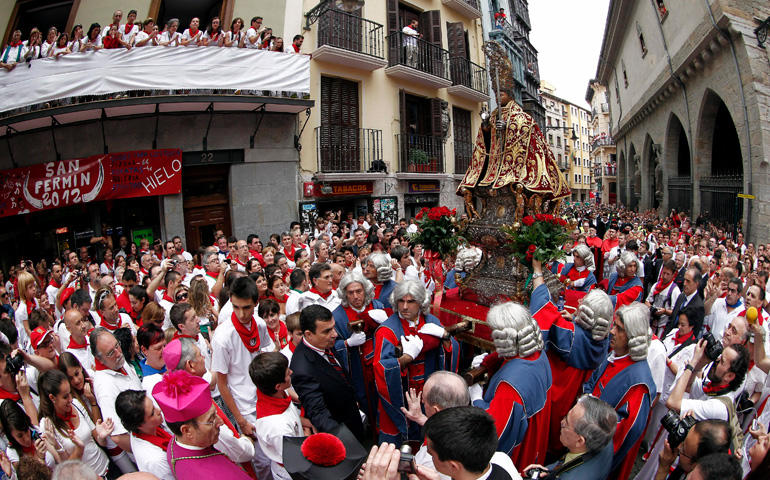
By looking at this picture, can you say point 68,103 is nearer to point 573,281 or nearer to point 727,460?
point 573,281

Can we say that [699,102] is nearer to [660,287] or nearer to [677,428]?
[660,287]

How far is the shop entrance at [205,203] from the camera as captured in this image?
482 inches

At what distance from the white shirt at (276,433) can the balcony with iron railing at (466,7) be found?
19.3 m

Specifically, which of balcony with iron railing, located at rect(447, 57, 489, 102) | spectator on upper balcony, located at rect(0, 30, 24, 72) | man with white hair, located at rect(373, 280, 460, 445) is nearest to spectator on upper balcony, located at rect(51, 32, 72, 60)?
spectator on upper balcony, located at rect(0, 30, 24, 72)

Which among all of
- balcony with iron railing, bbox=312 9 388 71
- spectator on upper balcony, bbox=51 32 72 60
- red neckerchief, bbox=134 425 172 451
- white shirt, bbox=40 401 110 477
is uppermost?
balcony with iron railing, bbox=312 9 388 71

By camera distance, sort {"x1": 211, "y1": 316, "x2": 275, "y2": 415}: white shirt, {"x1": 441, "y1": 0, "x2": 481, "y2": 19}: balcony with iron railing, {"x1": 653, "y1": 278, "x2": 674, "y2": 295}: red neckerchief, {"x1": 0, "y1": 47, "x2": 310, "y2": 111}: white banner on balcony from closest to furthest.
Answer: {"x1": 211, "y1": 316, "x2": 275, "y2": 415}: white shirt → {"x1": 653, "y1": 278, "x2": 674, "y2": 295}: red neckerchief → {"x1": 0, "y1": 47, "x2": 310, "y2": 111}: white banner on balcony → {"x1": 441, "y1": 0, "x2": 481, "y2": 19}: balcony with iron railing

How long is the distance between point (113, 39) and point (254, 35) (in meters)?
3.20

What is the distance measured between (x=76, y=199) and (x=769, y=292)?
13294mm

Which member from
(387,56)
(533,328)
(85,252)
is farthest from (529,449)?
(387,56)

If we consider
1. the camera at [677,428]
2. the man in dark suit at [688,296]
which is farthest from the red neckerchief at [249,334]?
the man in dark suit at [688,296]

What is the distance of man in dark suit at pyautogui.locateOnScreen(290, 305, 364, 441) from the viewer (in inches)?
126

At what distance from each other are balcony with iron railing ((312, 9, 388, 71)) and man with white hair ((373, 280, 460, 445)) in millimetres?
11513

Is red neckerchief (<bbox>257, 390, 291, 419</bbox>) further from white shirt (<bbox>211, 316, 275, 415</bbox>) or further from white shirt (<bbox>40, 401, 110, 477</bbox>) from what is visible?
white shirt (<bbox>40, 401, 110, 477</bbox>)

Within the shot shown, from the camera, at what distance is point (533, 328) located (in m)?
2.97
